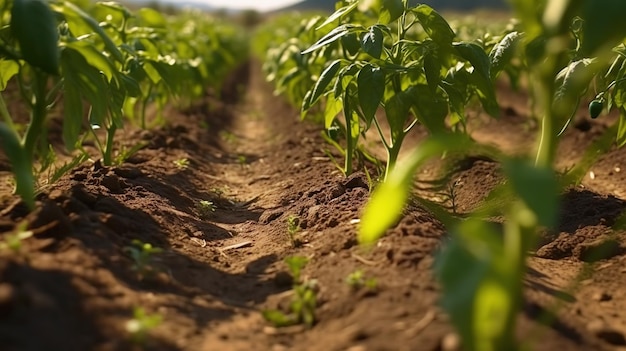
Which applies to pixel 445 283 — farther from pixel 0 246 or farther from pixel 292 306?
pixel 0 246

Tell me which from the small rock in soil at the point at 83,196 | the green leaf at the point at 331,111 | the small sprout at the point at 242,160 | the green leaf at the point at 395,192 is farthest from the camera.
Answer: the small sprout at the point at 242,160

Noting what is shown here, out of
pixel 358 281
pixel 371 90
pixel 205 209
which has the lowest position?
pixel 205 209

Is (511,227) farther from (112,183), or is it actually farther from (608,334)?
(112,183)

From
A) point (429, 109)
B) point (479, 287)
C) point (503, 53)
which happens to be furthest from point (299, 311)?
point (503, 53)

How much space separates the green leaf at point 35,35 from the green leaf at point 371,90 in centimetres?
133

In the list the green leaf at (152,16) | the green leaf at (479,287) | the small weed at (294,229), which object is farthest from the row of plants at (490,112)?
the green leaf at (152,16)

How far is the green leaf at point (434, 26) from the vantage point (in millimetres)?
3152

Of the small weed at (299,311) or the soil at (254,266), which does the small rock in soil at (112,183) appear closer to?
the soil at (254,266)

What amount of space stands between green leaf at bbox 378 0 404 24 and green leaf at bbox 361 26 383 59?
0.19 m

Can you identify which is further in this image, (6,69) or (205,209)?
(205,209)

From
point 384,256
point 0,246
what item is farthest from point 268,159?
point 0,246

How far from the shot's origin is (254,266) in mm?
2805

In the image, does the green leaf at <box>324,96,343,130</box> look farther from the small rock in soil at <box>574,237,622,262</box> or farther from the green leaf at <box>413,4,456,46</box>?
the small rock in soil at <box>574,237,622,262</box>

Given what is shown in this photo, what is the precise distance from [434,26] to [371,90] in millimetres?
505
